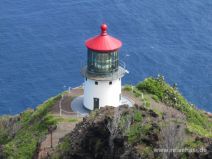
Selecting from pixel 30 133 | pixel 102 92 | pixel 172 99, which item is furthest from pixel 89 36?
pixel 30 133

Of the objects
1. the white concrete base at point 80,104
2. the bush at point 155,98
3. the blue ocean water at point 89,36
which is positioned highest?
the blue ocean water at point 89,36

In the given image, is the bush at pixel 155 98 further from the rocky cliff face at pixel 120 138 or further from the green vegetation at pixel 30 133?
the rocky cliff face at pixel 120 138

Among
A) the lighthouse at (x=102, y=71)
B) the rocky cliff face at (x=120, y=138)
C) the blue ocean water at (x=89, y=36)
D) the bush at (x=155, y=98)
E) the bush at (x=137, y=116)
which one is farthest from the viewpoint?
the blue ocean water at (x=89, y=36)

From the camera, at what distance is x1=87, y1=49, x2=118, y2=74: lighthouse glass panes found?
3853 cm

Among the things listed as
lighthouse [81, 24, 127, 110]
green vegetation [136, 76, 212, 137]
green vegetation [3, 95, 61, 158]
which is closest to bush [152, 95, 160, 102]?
green vegetation [136, 76, 212, 137]

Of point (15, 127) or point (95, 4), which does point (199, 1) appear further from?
point (15, 127)

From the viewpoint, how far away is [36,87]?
67.6m

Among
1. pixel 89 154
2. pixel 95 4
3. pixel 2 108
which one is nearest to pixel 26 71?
pixel 2 108

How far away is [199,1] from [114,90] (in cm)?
5668

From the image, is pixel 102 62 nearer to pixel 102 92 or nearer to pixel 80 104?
pixel 102 92

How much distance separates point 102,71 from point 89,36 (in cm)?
4143

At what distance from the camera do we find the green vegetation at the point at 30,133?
35062 millimetres

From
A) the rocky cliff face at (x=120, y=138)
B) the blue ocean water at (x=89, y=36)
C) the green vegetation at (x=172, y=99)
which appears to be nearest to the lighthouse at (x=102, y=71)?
the green vegetation at (x=172, y=99)

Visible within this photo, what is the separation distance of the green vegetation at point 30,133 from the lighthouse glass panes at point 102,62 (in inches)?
180
